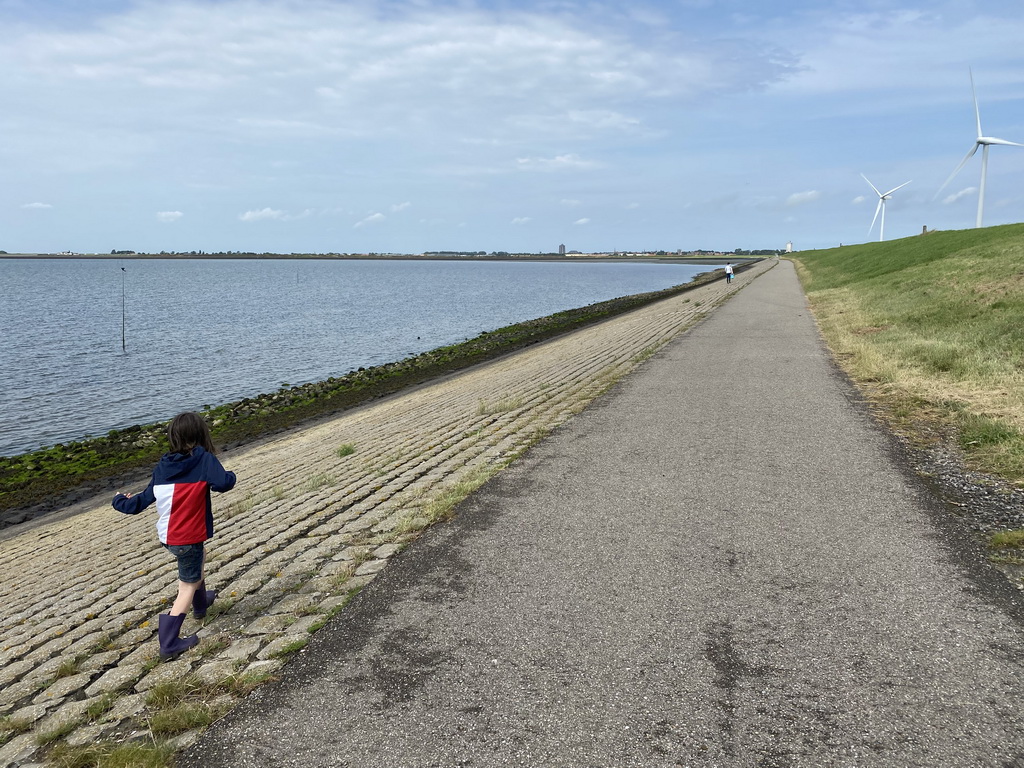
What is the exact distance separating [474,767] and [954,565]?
166 inches

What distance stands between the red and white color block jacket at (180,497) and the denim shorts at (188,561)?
0.07 meters

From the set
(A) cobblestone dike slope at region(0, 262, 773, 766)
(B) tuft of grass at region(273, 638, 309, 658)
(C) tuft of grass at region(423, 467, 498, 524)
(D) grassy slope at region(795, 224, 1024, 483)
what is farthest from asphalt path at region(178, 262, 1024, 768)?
(D) grassy slope at region(795, 224, 1024, 483)

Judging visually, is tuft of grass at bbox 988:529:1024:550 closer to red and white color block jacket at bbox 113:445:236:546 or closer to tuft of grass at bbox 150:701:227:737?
tuft of grass at bbox 150:701:227:737

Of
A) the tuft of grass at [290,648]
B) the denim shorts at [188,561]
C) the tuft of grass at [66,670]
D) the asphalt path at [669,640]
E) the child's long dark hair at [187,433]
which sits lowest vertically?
the tuft of grass at [66,670]

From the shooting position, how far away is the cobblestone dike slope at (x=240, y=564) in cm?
434

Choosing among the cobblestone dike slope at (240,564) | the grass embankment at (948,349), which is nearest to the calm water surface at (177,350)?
the cobblestone dike slope at (240,564)

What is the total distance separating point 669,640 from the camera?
14.3ft

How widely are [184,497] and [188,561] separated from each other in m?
0.49

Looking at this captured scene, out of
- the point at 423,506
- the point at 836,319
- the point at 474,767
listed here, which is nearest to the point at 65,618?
the point at 423,506

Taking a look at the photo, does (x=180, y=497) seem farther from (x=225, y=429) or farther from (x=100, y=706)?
(x=225, y=429)

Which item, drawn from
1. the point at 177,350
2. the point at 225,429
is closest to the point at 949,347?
the point at 225,429

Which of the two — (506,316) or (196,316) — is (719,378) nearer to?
(506,316)

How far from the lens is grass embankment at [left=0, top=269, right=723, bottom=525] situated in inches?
583

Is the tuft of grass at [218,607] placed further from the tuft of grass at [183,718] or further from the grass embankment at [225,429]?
the grass embankment at [225,429]
